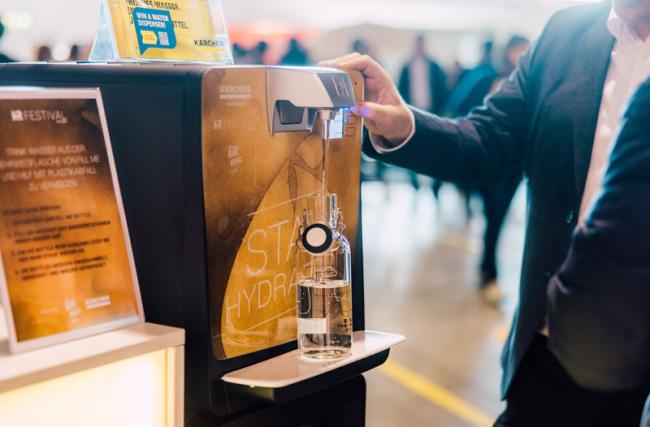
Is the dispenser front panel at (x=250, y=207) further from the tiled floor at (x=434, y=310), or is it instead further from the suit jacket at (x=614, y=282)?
the tiled floor at (x=434, y=310)

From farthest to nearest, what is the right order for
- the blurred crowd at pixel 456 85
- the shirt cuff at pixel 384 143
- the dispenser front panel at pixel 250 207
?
the blurred crowd at pixel 456 85, the shirt cuff at pixel 384 143, the dispenser front panel at pixel 250 207

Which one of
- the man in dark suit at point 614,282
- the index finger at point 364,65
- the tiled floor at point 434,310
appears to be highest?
the index finger at point 364,65

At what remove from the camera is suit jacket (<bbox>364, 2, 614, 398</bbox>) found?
1568 millimetres

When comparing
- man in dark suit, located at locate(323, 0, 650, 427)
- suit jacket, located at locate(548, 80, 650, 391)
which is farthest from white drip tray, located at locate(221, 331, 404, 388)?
man in dark suit, located at locate(323, 0, 650, 427)

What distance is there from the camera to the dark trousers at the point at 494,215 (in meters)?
5.41

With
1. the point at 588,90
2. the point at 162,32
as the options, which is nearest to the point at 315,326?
the point at 162,32

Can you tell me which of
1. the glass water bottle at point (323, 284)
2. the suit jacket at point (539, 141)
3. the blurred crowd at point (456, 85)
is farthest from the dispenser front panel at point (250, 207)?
the blurred crowd at point (456, 85)

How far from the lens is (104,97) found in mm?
1151

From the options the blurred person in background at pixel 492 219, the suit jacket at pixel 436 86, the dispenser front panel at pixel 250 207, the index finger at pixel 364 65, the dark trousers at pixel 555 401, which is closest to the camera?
the dispenser front panel at pixel 250 207

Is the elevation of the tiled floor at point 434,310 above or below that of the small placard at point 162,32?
below

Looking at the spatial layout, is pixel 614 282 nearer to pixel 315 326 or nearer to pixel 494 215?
pixel 315 326

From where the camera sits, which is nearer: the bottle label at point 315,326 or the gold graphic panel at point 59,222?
the gold graphic panel at point 59,222

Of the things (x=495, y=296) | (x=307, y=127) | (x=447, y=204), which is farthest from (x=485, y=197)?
(x=307, y=127)

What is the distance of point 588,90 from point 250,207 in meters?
0.78
